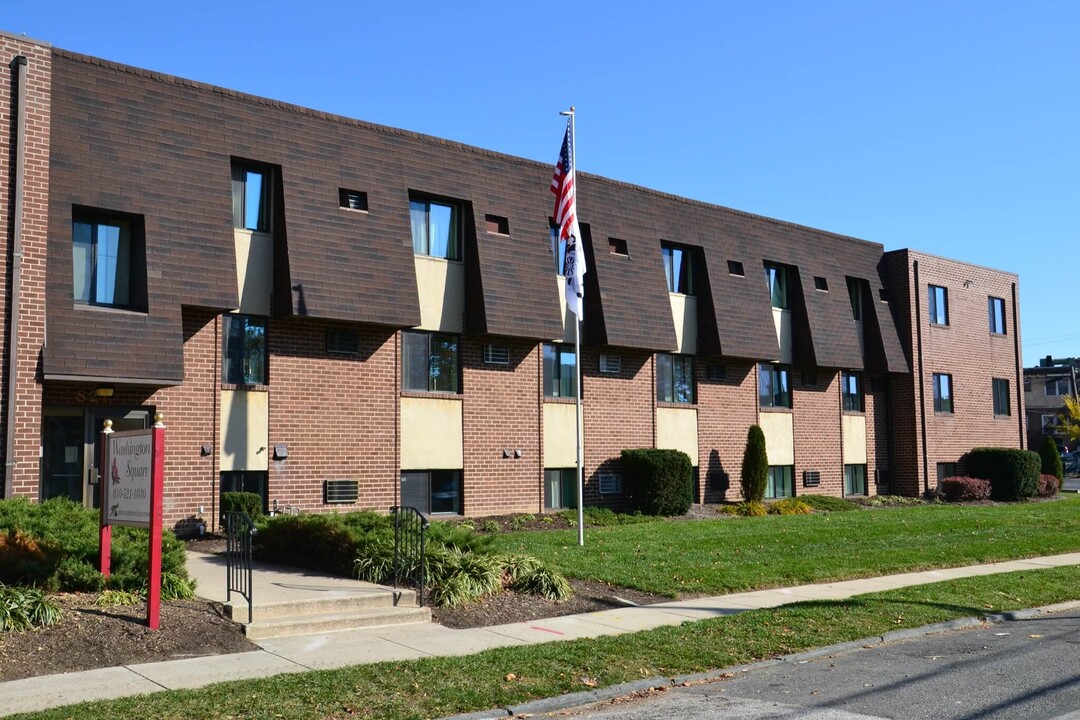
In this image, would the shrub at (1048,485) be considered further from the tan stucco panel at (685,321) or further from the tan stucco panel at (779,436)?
the tan stucco panel at (685,321)

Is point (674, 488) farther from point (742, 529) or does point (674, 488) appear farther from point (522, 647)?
point (522, 647)

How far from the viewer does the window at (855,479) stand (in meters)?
32.2

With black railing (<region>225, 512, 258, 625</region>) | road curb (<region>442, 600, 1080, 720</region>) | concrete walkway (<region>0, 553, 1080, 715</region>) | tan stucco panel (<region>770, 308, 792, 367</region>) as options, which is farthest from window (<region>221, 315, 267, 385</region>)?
tan stucco panel (<region>770, 308, 792, 367</region>)

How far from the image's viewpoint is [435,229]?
2252cm

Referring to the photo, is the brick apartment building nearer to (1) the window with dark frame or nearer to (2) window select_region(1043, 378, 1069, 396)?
(1) the window with dark frame

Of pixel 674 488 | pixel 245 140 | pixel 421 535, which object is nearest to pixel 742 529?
pixel 674 488

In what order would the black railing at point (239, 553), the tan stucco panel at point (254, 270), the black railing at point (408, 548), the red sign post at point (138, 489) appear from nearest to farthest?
the red sign post at point (138, 489) → the black railing at point (239, 553) → the black railing at point (408, 548) → the tan stucco panel at point (254, 270)

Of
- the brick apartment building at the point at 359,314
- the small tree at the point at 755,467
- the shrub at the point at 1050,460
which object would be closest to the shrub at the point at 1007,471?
the shrub at the point at 1050,460

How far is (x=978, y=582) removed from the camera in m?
15.1

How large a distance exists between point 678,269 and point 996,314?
54.2ft

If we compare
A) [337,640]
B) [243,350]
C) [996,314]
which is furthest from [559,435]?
[996,314]

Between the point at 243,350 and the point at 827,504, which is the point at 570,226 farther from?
the point at 827,504

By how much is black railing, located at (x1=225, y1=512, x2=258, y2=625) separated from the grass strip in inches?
97.0

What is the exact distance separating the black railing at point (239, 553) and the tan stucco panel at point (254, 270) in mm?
7262
